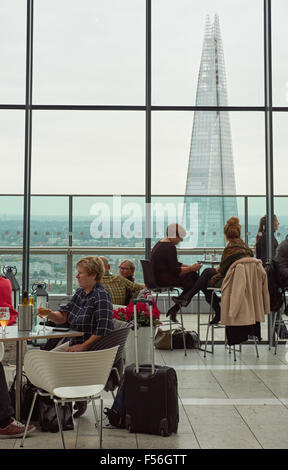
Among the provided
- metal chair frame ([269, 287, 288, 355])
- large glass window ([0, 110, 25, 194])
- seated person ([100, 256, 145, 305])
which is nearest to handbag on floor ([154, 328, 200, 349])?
metal chair frame ([269, 287, 288, 355])

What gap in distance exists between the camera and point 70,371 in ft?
12.3

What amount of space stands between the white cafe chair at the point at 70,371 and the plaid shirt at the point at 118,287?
2610mm

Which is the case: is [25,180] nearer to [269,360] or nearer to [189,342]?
[189,342]

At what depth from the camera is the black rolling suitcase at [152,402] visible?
411 centimetres

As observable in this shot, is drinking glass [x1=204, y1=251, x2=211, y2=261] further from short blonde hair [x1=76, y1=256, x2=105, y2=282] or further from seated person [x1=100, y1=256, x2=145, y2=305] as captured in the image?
short blonde hair [x1=76, y1=256, x2=105, y2=282]

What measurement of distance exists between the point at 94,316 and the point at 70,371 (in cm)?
65

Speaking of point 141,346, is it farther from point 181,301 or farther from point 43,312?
point 43,312

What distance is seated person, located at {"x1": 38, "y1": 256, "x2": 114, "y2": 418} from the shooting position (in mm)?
4266

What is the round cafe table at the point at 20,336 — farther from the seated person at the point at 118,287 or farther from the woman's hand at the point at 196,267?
the woman's hand at the point at 196,267

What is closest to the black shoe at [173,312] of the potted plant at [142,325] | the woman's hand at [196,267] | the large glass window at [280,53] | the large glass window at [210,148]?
the woman's hand at [196,267]

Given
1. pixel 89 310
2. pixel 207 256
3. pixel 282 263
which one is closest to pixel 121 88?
pixel 207 256

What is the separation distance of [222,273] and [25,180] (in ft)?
8.91

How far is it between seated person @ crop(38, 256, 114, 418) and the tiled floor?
1.86 feet

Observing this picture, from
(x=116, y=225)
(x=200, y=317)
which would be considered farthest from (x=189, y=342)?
(x=116, y=225)
